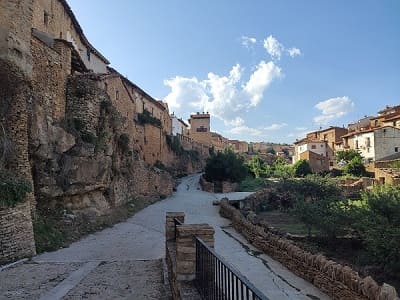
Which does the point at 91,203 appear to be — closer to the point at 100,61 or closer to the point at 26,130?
the point at 26,130

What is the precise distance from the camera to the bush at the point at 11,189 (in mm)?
10383

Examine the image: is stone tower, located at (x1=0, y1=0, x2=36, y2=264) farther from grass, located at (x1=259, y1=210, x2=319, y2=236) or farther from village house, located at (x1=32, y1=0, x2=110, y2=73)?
grass, located at (x1=259, y1=210, x2=319, y2=236)

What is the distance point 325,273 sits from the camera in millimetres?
8570

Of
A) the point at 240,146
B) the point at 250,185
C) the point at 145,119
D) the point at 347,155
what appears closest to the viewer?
the point at 145,119

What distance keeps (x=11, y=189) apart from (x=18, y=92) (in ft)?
13.4

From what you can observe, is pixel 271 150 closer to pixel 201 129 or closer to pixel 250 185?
pixel 201 129

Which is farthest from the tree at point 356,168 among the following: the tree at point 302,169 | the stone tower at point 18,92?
the stone tower at point 18,92

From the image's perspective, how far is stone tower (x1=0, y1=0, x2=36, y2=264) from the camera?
10992 mm

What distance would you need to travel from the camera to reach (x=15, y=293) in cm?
725

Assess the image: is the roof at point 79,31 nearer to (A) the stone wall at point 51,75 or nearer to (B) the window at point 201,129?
(A) the stone wall at point 51,75

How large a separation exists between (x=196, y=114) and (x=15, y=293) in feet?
253

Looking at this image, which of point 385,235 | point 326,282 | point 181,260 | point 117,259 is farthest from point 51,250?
point 385,235

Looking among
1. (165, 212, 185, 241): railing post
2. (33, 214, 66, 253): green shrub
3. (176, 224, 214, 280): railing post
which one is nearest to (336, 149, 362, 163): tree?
(33, 214, 66, 253): green shrub

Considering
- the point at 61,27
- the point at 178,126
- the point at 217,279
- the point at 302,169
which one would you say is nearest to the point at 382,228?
the point at 217,279
